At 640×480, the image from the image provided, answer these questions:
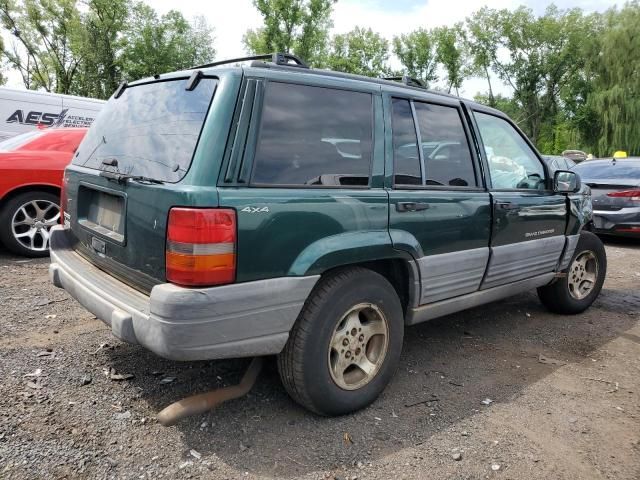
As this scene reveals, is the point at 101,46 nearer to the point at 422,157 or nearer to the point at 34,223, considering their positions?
the point at 34,223

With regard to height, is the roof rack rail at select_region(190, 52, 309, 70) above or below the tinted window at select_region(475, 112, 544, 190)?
above

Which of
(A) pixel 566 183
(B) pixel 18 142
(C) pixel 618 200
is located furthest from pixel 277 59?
(C) pixel 618 200

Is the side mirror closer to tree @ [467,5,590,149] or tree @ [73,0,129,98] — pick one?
tree @ [73,0,129,98]

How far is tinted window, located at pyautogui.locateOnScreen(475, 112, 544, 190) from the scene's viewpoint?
379cm

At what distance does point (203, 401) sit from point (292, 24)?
108ft

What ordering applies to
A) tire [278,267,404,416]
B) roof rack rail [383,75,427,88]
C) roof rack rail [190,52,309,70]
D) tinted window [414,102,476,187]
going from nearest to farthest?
tire [278,267,404,416] → roof rack rail [190,52,309,70] → tinted window [414,102,476,187] → roof rack rail [383,75,427,88]

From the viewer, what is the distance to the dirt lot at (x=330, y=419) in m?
2.41

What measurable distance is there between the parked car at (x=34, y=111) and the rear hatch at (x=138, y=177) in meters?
6.31

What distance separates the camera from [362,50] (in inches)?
1788

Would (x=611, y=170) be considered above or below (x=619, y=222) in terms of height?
above

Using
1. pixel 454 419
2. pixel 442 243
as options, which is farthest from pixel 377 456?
pixel 442 243

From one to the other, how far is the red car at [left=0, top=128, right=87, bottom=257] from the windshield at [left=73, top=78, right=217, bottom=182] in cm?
307

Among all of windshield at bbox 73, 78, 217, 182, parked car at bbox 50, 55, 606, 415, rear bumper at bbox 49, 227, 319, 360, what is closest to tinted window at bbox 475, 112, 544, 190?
parked car at bbox 50, 55, 606, 415

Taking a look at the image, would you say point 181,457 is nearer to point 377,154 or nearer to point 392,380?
point 392,380
